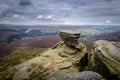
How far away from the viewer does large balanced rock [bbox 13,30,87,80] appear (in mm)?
23359

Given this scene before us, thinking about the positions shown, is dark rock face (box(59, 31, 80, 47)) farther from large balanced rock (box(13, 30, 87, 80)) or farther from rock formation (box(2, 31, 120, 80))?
large balanced rock (box(13, 30, 87, 80))

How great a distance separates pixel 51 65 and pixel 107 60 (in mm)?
8857

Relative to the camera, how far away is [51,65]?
2528 cm

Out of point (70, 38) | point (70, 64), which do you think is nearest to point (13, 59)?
point (70, 38)

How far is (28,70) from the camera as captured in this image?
23953 millimetres

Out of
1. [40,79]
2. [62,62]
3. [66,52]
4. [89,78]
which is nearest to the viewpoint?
[89,78]

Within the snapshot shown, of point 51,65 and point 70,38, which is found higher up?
point 70,38

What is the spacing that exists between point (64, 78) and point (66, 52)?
48.2 ft

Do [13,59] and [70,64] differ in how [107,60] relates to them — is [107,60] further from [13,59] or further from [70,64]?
[13,59]

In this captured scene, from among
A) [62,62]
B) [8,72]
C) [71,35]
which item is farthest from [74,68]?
[8,72]

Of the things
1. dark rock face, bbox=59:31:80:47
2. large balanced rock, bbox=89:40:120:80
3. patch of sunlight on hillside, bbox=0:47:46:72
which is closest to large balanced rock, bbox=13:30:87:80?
dark rock face, bbox=59:31:80:47

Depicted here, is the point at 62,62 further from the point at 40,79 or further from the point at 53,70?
the point at 40,79

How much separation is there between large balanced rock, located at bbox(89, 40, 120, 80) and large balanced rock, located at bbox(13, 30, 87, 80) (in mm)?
3702

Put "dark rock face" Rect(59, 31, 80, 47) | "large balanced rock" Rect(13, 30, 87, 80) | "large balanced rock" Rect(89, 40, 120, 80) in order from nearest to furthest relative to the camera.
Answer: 1. "large balanced rock" Rect(89, 40, 120, 80)
2. "large balanced rock" Rect(13, 30, 87, 80)
3. "dark rock face" Rect(59, 31, 80, 47)
